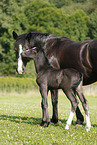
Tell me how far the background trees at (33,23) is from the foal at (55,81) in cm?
3821

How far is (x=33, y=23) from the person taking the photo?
54.9 meters

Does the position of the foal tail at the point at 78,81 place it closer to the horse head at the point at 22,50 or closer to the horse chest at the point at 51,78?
the horse chest at the point at 51,78

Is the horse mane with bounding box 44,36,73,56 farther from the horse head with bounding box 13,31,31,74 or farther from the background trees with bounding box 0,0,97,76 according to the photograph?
the background trees with bounding box 0,0,97,76

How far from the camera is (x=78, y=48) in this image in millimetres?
8211

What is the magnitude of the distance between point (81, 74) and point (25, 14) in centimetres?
5094

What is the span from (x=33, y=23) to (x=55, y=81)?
4817 centimetres

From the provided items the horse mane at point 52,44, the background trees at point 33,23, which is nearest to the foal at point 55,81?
the horse mane at point 52,44

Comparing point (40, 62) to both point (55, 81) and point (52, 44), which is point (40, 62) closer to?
point (55, 81)

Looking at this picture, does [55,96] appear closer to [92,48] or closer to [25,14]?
[92,48]

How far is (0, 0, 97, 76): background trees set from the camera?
48.6 m

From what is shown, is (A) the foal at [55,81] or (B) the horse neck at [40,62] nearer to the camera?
Answer: (A) the foal at [55,81]

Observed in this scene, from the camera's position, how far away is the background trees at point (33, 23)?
1913 inches

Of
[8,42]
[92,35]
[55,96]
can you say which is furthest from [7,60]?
[55,96]

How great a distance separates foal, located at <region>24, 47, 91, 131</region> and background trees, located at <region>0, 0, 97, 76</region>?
38211 millimetres
